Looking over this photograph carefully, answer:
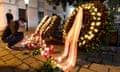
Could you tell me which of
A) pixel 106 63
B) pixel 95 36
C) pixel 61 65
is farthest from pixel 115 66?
pixel 61 65

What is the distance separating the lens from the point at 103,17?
157 inches

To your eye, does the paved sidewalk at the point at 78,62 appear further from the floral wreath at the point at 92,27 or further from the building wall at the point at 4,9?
the building wall at the point at 4,9

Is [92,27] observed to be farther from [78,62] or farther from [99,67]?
[78,62]

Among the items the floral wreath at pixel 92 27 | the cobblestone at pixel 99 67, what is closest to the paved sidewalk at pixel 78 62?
the cobblestone at pixel 99 67

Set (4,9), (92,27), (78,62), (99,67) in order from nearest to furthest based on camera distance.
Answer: (92,27) < (99,67) < (78,62) < (4,9)

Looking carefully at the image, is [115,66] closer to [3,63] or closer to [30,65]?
[30,65]

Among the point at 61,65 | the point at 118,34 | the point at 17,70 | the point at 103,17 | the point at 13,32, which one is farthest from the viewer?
the point at 118,34

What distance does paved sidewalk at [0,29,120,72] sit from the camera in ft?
16.2

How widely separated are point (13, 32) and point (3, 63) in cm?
149

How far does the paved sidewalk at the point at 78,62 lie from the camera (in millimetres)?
4945

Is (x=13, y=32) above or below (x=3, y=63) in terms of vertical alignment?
above

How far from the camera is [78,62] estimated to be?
218 inches

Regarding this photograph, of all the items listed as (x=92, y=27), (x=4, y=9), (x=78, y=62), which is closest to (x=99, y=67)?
(x=78, y=62)

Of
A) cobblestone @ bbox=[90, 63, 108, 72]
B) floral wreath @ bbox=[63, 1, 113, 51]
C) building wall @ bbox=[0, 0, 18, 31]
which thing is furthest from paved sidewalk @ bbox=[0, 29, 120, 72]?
building wall @ bbox=[0, 0, 18, 31]
